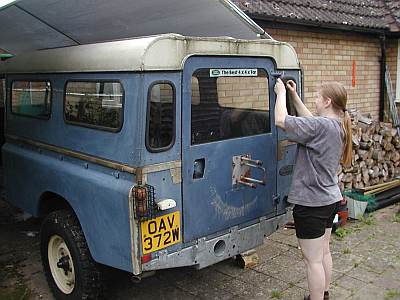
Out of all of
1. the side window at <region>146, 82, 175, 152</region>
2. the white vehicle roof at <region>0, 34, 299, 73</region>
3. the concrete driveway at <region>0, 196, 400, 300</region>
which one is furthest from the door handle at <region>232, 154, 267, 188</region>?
the concrete driveway at <region>0, 196, 400, 300</region>

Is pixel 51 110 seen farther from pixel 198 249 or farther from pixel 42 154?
pixel 198 249

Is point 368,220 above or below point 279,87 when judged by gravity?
below

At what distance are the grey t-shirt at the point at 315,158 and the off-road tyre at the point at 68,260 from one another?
1613mm

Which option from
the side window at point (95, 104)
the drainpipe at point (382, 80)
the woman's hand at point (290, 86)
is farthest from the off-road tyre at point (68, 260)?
the drainpipe at point (382, 80)

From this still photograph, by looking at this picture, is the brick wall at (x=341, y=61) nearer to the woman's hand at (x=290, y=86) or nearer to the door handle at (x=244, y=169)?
the woman's hand at (x=290, y=86)

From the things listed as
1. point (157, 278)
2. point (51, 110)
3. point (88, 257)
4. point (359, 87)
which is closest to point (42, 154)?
point (51, 110)

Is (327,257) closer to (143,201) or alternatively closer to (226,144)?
(226,144)

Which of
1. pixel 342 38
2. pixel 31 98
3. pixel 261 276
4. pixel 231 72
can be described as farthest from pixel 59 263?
pixel 342 38

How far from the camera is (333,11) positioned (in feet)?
24.2

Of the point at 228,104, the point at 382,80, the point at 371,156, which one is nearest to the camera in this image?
the point at 228,104

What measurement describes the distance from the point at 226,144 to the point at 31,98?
2.03m

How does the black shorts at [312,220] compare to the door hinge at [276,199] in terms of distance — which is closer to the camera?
the black shorts at [312,220]

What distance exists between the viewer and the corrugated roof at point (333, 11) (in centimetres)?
590

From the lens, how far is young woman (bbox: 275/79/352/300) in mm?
3043
